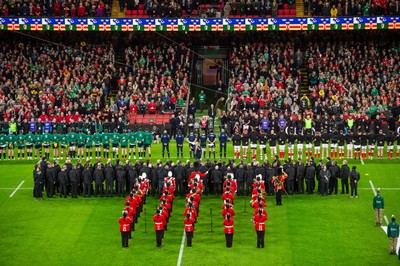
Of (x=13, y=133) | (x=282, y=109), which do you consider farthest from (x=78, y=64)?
(x=282, y=109)

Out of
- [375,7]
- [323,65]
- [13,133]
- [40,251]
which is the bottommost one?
[40,251]

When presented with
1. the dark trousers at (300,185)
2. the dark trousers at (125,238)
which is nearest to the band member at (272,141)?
the dark trousers at (300,185)

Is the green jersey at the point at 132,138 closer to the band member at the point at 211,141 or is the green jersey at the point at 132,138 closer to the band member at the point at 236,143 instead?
the band member at the point at 211,141

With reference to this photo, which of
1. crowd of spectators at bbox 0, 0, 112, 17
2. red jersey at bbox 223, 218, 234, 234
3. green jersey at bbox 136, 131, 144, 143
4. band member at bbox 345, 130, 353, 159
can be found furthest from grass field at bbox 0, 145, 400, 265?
crowd of spectators at bbox 0, 0, 112, 17

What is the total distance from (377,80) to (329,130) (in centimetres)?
752

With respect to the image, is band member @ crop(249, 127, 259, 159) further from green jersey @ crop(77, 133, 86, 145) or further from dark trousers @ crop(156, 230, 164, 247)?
dark trousers @ crop(156, 230, 164, 247)

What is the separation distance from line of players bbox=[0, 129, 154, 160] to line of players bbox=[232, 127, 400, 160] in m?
4.48

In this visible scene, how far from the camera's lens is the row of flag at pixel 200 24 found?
52000 millimetres

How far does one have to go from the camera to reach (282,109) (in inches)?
1928

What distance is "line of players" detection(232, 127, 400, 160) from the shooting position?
43312 millimetres

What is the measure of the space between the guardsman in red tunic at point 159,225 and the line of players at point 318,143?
12.6 m

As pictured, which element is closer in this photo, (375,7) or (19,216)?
(19,216)

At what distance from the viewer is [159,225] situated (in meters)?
31.5

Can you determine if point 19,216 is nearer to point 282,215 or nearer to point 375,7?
point 282,215
